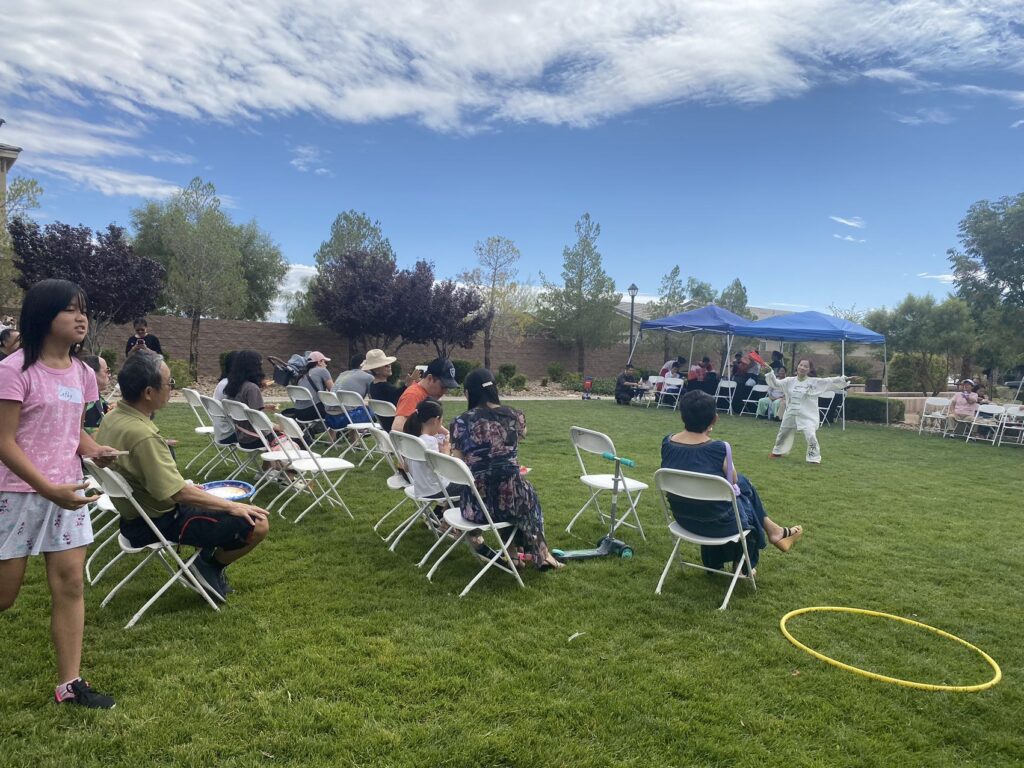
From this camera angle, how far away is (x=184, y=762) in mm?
2217

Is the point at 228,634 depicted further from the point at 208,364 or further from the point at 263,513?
the point at 208,364

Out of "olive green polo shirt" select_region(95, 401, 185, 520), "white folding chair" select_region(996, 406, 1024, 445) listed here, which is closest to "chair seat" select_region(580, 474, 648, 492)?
"olive green polo shirt" select_region(95, 401, 185, 520)

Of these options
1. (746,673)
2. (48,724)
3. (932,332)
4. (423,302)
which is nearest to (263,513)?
(48,724)

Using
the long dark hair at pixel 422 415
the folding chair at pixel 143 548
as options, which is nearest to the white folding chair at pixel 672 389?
the long dark hair at pixel 422 415

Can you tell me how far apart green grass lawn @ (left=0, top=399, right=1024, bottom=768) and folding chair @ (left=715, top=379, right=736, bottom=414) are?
11976 millimetres

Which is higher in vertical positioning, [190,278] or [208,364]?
[190,278]

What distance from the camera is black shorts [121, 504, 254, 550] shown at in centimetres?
323

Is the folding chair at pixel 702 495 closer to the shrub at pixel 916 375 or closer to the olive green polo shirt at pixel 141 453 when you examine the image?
the olive green polo shirt at pixel 141 453

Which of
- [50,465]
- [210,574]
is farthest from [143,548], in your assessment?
[50,465]

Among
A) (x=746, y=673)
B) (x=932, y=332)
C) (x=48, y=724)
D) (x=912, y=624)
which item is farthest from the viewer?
(x=932, y=332)

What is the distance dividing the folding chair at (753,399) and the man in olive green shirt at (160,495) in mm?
15194

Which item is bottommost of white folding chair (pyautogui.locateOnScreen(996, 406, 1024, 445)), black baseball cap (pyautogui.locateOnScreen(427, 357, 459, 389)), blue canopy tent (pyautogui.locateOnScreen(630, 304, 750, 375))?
white folding chair (pyautogui.locateOnScreen(996, 406, 1024, 445))

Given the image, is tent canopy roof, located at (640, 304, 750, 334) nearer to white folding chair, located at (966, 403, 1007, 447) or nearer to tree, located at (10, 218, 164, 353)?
white folding chair, located at (966, 403, 1007, 447)

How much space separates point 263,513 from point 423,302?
17709 mm
